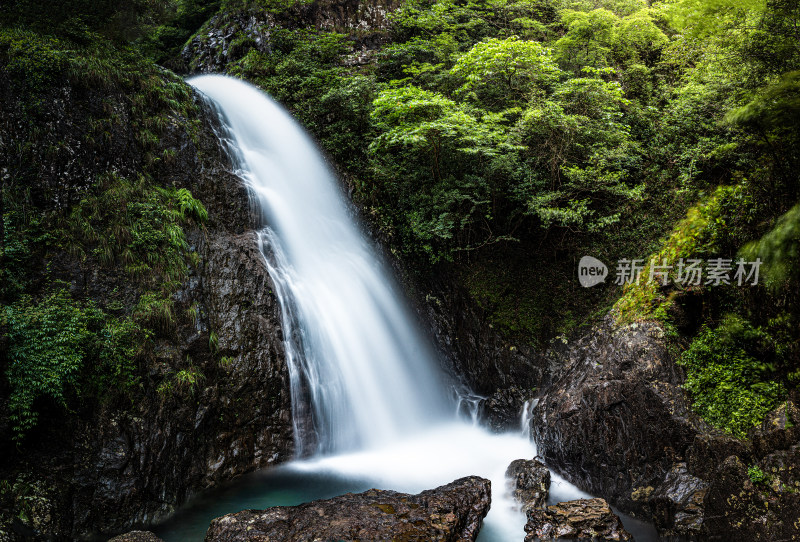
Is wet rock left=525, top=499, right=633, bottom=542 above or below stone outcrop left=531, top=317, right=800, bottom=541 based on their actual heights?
below

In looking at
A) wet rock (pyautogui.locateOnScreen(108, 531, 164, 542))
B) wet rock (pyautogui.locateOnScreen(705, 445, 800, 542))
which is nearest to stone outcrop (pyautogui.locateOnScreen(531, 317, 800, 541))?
wet rock (pyautogui.locateOnScreen(705, 445, 800, 542))

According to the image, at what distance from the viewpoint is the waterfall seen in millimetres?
8047

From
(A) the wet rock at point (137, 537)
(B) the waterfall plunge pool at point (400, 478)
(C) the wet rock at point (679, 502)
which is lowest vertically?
(B) the waterfall plunge pool at point (400, 478)

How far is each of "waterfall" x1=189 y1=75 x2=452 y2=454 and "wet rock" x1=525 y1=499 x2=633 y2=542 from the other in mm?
3454

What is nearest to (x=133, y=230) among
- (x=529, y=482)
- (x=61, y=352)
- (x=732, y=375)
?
(x=61, y=352)

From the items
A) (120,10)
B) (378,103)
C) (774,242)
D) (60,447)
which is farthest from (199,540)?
(120,10)

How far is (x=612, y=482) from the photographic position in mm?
6246

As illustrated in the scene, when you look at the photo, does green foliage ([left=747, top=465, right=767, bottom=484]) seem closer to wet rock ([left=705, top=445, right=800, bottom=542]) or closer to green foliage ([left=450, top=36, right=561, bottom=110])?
wet rock ([left=705, top=445, right=800, bottom=542])

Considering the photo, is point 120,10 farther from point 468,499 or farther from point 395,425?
point 468,499

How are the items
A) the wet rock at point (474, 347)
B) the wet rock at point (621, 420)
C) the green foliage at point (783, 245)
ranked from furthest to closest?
the wet rock at point (474, 347)
the wet rock at point (621, 420)
the green foliage at point (783, 245)
